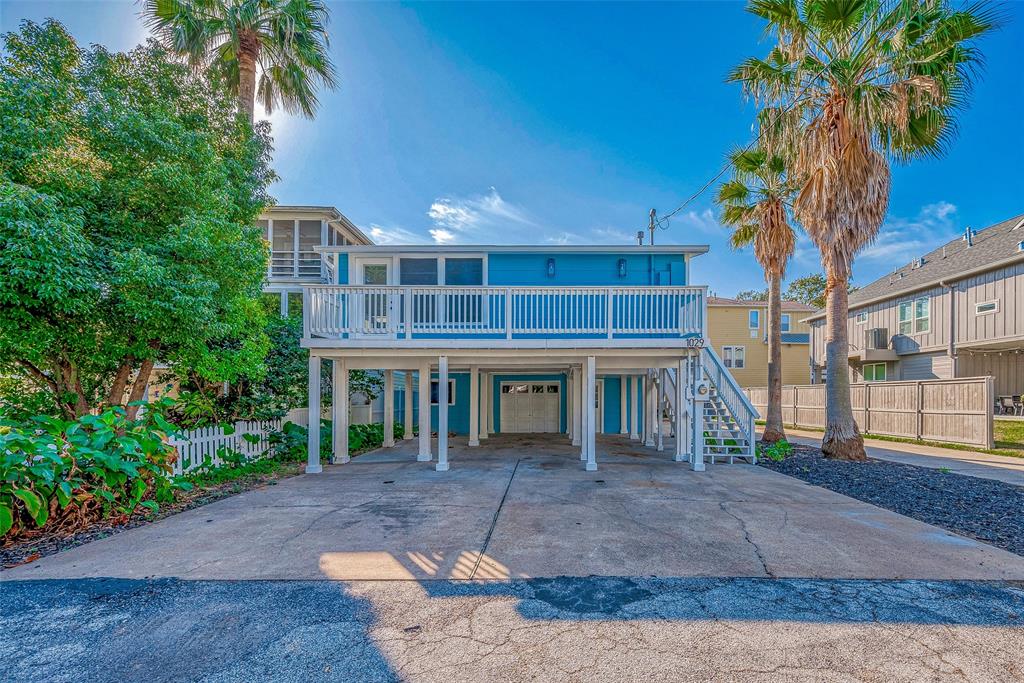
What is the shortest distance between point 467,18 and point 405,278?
5953 millimetres

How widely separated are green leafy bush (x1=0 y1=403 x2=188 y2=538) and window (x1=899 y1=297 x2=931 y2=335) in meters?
22.6

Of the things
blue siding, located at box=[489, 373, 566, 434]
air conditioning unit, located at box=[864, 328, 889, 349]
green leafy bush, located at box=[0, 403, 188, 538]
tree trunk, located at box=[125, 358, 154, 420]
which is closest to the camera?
green leafy bush, located at box=[0, 403, 188, 538]

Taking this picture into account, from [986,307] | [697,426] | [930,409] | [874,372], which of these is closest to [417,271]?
[697,426]

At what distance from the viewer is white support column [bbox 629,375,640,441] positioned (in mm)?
Answer: 13294

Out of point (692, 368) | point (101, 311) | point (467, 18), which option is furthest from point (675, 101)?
point (101, 311)

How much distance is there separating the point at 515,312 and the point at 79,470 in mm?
6283

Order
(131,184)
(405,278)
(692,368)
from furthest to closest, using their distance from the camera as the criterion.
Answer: (405,278) < (692,368) < (131,184)

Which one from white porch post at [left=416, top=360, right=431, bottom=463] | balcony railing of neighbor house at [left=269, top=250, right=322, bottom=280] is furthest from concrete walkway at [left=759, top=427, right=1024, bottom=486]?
balcony railing of neighbor house at [left=269, top=250, right=322, bottom=280]

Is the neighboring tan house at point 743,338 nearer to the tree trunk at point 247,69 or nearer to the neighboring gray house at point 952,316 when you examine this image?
the neighboring gray house at point 952,316

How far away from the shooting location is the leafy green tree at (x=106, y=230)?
17.2ft

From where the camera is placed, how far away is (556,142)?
13.0 metres

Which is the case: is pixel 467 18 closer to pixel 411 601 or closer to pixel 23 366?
pixel 23 366

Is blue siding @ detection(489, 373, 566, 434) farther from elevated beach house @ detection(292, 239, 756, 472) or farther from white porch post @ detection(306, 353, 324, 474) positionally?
white porch post @ detection(306, 353, 324, 474)

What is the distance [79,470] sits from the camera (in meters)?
4.70
